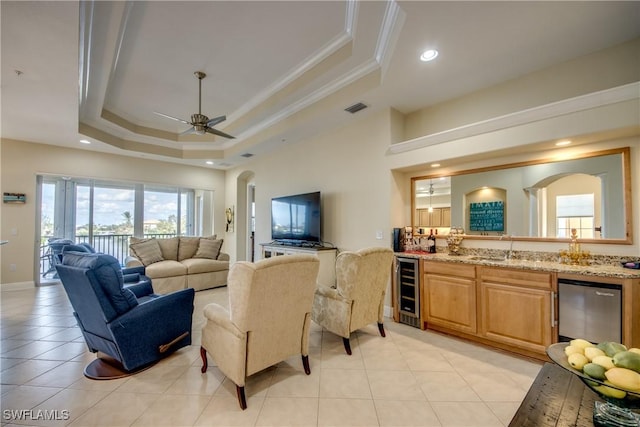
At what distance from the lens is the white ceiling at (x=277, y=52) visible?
2.27 m

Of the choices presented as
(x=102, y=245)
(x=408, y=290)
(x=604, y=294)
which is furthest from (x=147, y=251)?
(x=604, y=294)

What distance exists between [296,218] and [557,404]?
13.9 ft

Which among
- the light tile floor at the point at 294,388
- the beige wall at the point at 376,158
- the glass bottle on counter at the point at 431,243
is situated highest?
the beige wall at the point at 376,158

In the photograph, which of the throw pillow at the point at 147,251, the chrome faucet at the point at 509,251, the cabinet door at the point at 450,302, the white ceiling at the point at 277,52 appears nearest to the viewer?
the white ceiling at the point at 277,52

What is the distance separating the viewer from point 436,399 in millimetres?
2041

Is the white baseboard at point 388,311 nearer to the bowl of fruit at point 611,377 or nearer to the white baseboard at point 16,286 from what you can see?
the bowl of fruit at point 611,377

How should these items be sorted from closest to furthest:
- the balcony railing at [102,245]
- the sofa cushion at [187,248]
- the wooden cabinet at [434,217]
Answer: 1. the wooden cabinet at [434,217]
2. the sofa cushion at [187,248]
3. the balcony railing at [102,245]

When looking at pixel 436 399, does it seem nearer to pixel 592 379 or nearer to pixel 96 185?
pixel 592 379

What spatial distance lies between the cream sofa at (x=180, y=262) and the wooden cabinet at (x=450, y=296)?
3885 millimetres

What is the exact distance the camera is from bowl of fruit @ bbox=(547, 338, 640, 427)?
2.79ft

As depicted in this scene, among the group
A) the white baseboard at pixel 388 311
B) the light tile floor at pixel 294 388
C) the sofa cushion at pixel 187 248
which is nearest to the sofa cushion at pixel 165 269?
the sofa cushion at pixel 187 248

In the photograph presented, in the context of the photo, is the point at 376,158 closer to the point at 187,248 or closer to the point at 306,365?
the point at 306,365

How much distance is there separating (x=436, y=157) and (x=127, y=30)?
373 centimetres

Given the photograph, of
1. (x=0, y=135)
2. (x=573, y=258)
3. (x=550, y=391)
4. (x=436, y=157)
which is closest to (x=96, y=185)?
(x=0, y=135)
